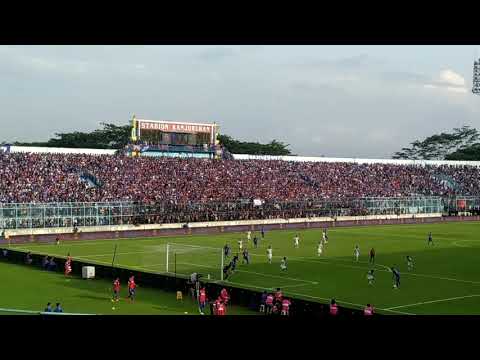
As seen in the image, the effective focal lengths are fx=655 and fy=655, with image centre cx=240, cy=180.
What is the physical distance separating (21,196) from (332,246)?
2818cm

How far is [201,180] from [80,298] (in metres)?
48.3

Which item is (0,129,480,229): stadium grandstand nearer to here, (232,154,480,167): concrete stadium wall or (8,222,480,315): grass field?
(232,154,480,167): concrete stadium wall

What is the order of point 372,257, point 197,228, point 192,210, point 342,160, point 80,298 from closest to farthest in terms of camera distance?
point 80,298 → point 372,257 → point 197,228 → point 192,210 → point 342,160

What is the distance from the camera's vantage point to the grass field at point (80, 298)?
87.5 feet

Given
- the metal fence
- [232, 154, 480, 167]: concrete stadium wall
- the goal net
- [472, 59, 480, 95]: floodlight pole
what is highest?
[472, 59, 480, 95]: floodlight pole

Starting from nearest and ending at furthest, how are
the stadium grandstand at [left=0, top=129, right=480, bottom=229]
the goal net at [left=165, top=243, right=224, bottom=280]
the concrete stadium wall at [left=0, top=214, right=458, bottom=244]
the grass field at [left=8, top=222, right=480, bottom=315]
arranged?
the grass field at [left=8, top=222, right=480, bottom=315]
the goal net at [left=165, top=243, right=224, bottom=280]
the concrete stadium wall at [left=0, top=214, right=458, bottom=244]
the stadium grandstand at [left=0, top=129, right=480, bottom=229]

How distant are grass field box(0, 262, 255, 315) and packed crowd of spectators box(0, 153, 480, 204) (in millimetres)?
25348

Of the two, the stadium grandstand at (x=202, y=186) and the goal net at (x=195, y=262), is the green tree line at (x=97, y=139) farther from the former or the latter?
the goal net at (x=195, y=262)

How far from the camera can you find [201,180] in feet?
253

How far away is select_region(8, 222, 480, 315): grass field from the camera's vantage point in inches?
1177

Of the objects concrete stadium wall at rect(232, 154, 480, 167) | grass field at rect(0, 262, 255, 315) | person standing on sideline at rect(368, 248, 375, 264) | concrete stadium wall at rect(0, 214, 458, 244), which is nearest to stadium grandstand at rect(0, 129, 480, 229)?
concrete stadium wall at rect(232, 154, 480, 167)

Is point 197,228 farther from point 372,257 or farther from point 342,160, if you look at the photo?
point 342,160

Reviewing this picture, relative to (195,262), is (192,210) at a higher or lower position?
higher

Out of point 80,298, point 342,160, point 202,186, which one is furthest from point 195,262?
point 342,160
